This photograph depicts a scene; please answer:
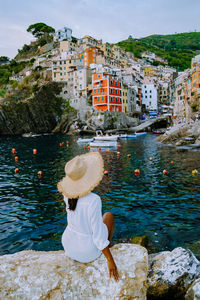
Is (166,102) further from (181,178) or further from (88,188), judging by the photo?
(88,188)

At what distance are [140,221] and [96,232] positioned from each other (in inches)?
255

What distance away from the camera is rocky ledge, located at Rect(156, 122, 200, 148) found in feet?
→ 113

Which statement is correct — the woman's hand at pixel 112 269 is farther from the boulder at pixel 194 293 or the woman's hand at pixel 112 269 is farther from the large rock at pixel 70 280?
the boulder at pixel 194 293

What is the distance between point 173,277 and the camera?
186 inches

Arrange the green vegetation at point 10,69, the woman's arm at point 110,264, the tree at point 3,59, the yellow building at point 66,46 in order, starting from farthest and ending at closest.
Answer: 1. the tree at point 3,59
2. the green vegetation at point 10,69
3. the yellow building at point 66,46
4. the woman's arm at point 110,264

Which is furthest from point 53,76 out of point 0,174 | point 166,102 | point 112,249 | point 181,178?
point 112,249

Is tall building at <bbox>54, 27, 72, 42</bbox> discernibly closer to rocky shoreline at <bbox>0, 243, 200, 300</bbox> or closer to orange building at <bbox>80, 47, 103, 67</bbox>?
orange building at <bbox>80, 47, 103, 67</bbox>

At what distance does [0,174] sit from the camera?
63.5 ft

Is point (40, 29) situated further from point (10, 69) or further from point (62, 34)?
point (10, 69)

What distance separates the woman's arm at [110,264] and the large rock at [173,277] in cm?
164

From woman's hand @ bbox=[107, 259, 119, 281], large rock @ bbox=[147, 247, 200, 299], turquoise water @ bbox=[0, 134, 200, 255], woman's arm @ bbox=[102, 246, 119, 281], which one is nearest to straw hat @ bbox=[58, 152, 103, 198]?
woman's arm @ bbox=[102, 246, 119, 281]

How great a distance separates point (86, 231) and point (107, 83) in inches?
2784

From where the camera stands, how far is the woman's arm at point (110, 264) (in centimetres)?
359

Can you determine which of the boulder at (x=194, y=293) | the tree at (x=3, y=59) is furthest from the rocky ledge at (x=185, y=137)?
the tree at (x=3, y=59)
